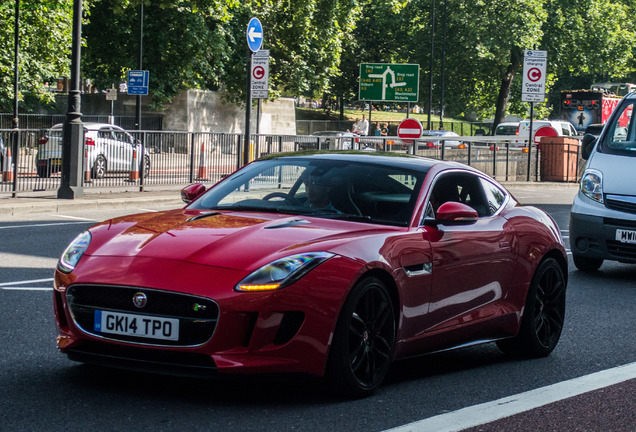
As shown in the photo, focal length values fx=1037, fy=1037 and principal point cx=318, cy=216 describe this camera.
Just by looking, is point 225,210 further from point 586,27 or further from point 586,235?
point 586,27

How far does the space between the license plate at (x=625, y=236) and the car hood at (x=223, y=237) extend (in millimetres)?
6053

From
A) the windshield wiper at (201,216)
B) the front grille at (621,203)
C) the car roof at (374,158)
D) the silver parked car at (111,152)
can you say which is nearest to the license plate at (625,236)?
the front grille at (621,203)

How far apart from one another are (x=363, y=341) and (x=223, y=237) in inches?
34.7

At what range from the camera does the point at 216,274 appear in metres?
4.84

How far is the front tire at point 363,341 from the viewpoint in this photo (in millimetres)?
5062

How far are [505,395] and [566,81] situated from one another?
84671 mm

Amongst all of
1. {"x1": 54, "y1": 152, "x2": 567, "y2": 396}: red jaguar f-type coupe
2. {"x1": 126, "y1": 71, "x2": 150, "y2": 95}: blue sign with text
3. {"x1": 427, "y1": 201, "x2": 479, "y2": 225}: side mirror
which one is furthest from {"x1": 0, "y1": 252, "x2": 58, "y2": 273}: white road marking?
{"x1": 126, "y1": 71, "x2": 150, "y2": 95}: blue sign with text

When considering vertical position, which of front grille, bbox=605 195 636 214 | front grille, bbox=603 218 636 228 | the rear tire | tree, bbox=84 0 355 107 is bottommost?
the rear tire

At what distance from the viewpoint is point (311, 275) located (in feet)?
16.1

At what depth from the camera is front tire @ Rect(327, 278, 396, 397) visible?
5062mm

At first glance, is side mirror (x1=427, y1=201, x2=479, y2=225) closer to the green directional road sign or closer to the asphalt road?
the asphalt road

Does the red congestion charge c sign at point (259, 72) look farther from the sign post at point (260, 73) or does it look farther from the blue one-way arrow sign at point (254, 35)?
the blue one-way arrow sign at point (254, 35)

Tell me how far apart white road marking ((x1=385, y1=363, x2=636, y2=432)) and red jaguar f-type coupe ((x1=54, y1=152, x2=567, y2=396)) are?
0.51 metres

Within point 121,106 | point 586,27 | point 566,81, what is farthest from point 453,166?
point 566,81
